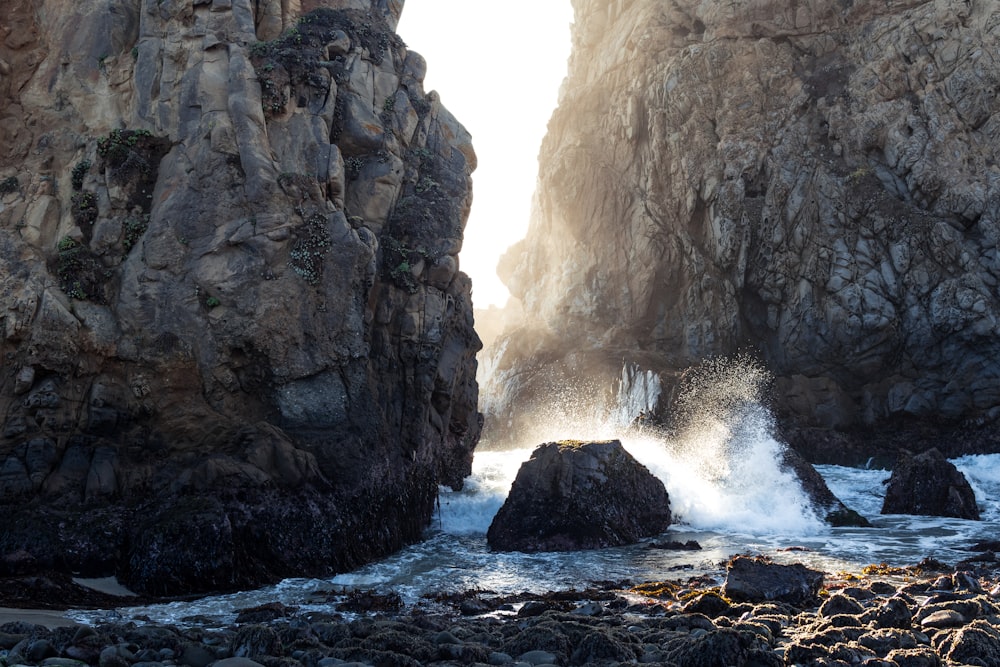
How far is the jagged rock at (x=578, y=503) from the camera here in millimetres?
22406

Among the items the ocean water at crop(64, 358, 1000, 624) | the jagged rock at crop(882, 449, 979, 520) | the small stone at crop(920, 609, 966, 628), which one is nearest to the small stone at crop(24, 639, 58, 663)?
the ocean water at crop(64, 358, 1000, 624)

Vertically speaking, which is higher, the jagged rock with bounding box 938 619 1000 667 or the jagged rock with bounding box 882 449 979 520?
the jagged rock with bounding box 882 449 979 520

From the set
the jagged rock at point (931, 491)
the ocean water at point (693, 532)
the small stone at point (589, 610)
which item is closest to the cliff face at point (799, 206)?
the ocean water at point (693, 532)

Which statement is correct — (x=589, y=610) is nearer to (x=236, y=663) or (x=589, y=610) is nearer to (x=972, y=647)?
(x=972, y=647)

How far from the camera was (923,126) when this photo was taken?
144ft

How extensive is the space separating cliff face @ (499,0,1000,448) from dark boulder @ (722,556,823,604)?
101 ft

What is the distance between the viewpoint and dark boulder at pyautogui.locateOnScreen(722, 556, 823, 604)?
1454 cm

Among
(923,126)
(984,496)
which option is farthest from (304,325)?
(923,126)

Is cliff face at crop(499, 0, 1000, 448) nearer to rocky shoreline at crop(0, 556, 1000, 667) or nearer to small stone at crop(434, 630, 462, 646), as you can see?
rocky shoreline at crop(0, 556, 1000, 667)

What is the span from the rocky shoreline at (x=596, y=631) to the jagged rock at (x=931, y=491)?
12684 millimetres

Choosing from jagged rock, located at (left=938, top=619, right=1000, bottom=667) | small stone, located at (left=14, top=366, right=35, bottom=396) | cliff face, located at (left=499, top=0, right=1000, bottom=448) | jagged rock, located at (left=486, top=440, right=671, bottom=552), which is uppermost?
cliff face, located at (left=499, top=0, right=1000, bottom=448)

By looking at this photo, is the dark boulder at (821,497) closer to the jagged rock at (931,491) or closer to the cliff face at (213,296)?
the jagged rock at (931,491)

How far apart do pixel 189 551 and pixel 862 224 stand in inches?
1603

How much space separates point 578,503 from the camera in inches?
901
